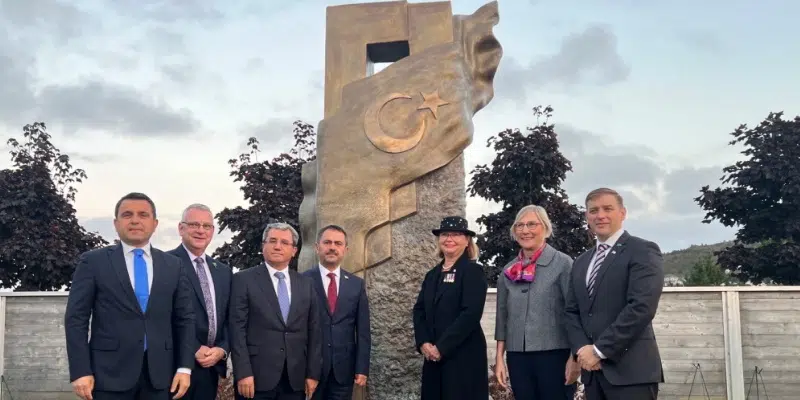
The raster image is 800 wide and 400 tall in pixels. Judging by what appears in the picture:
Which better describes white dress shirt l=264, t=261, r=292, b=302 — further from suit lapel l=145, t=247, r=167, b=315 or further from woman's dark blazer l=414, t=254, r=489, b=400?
woman's dark blazer l=414, t=254, r=489, b=400

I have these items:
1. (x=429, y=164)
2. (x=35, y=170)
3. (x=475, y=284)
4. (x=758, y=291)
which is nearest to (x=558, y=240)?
(x=758, y=291)

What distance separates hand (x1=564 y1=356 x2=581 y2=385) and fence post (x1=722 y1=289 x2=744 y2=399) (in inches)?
197

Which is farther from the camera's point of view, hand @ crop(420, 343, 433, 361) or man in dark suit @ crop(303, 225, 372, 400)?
man in dark suit @ crop(303, 225, 372, 400)

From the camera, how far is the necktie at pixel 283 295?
3.87 m

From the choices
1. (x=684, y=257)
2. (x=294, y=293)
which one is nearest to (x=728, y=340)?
(x=294, y=293)

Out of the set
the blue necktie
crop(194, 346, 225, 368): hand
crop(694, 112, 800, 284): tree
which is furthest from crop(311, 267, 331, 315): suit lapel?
crop(694, 112, 800, 284): tree

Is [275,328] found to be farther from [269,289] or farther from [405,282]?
[405,282]

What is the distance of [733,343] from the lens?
7.97 meters

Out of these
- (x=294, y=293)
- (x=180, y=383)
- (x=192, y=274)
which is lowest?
(x=180, y=383)

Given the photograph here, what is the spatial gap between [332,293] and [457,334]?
0.79 m

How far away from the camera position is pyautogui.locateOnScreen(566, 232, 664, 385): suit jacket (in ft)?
10.7

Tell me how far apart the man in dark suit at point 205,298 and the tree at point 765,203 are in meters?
7.93

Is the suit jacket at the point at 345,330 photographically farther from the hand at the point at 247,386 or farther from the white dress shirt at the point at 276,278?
the hand at the point at 247,386

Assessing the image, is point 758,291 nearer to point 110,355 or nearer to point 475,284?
point 475,284
